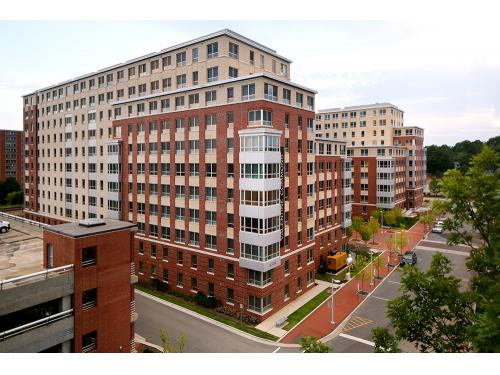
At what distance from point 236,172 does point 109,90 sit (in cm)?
3213

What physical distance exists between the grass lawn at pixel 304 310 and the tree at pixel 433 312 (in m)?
17.7

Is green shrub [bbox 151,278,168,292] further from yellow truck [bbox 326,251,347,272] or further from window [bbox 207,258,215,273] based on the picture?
yellow truck [bbox 326,251,347,272]

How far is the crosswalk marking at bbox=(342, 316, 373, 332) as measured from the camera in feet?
103

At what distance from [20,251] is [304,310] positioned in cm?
2565

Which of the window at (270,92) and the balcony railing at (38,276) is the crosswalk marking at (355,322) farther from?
the balcony railing at (38,276)

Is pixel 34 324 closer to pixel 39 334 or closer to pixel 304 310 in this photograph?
pixel 39 334

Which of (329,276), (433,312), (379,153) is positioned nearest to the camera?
(433,312)

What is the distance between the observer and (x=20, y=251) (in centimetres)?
2605

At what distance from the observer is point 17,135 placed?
117 metres

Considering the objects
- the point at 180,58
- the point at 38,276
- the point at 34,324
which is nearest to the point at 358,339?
the point at 34,324

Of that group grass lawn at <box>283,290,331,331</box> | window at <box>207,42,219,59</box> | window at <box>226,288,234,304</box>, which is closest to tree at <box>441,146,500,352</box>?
grass lawn at <box>283,290,331,331</box>

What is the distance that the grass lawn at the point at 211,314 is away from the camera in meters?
30.0

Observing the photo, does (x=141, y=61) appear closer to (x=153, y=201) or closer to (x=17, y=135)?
(x=153, y=201)

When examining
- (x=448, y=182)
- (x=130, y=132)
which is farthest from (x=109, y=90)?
(x=448, y=182)
